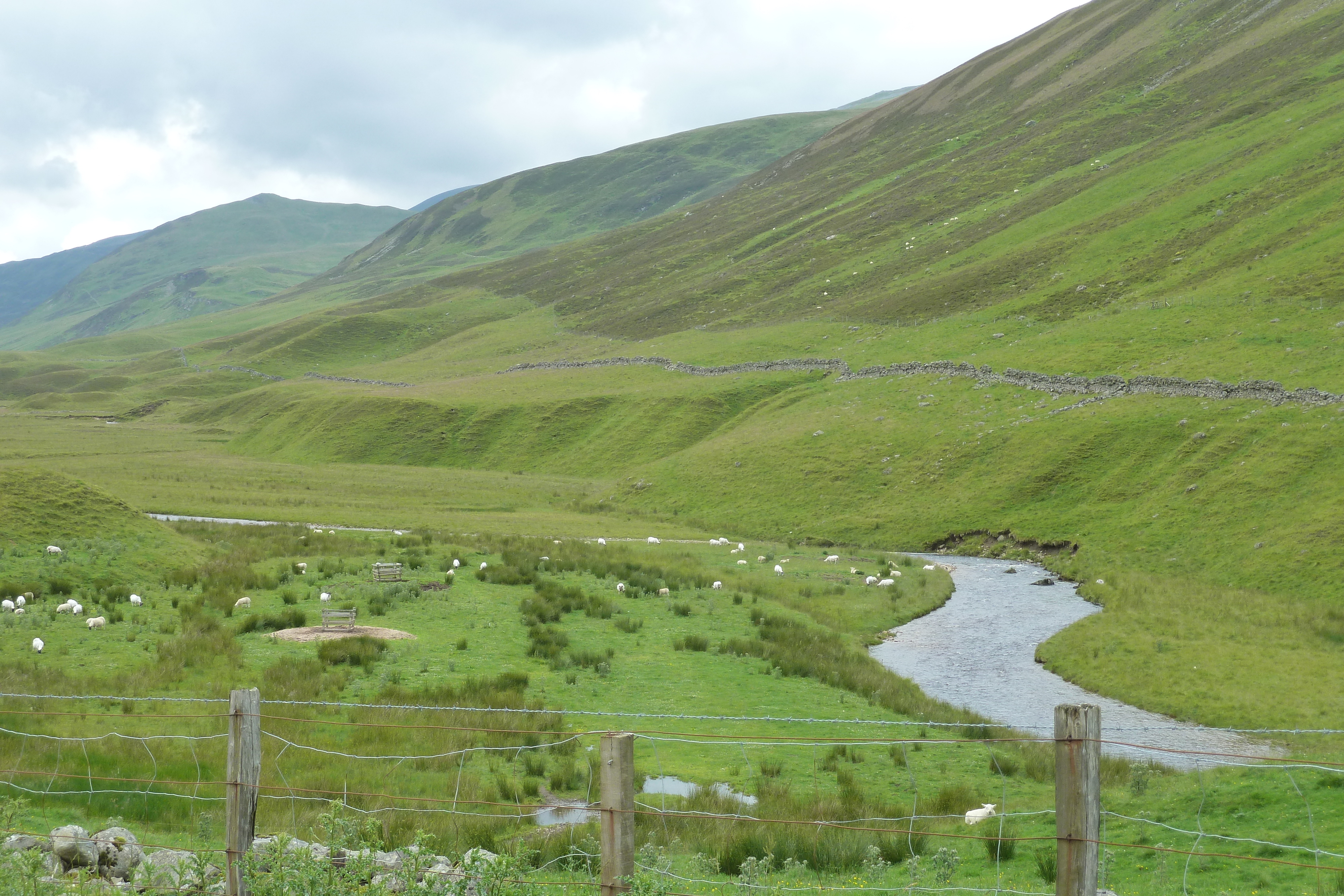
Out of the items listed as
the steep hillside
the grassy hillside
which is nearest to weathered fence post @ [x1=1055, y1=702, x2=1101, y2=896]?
the grassy hillside

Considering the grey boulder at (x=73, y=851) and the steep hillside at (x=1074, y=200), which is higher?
the steep hillside at (x=1074, y=200)

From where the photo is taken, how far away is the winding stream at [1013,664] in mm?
21578

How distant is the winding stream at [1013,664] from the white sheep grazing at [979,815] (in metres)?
3.04

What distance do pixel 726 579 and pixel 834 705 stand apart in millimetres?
16006

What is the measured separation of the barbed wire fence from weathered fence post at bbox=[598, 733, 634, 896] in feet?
0.05

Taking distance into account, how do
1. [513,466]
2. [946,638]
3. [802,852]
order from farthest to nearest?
[513,466] → [946,638] → [802,852]

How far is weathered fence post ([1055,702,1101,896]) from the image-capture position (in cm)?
793

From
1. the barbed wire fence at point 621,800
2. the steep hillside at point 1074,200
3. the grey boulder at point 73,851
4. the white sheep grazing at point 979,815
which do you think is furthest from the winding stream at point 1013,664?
the steep hillside at point 1074,200

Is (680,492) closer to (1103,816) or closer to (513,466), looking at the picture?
(513,466)

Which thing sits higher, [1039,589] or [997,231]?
[997,231]

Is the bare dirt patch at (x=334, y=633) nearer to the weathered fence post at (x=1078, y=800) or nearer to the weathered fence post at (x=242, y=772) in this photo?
the weathered fence post at (x=242, y=772)

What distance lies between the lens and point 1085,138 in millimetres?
132375

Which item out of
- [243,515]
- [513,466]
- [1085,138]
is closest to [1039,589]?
[243,515]

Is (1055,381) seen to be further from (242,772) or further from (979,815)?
(242,772)
